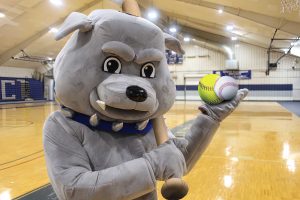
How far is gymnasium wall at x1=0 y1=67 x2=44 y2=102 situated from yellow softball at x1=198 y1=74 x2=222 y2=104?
18.4 meters

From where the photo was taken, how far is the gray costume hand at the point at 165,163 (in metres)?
0.97

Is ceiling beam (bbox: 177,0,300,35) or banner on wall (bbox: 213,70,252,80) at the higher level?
ceiling beam (bbox: 177,0,300,35)

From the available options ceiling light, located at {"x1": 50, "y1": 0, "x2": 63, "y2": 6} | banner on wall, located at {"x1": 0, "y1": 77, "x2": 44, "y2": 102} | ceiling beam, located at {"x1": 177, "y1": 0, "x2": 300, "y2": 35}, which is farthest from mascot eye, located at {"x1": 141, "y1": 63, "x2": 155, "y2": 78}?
banner on wall, located at {"x1": 0, "y1": 77, "x2": 44, "y2": 102}

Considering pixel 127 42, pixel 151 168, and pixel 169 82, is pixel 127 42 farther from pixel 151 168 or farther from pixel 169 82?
pixel 151 168

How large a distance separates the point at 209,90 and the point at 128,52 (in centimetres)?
51

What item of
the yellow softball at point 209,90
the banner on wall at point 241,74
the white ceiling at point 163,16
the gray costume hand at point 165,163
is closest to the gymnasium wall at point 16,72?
the white ceiling at point 163,16

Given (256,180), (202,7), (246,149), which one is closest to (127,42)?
(256,180)

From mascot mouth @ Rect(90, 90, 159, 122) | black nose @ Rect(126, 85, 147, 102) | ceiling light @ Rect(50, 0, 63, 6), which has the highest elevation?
ceiling light @ Rect(50, 0, 63, 6)

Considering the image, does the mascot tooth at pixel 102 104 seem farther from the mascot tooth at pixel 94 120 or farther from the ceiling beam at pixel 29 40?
the ceiling beam at pixel 29 40

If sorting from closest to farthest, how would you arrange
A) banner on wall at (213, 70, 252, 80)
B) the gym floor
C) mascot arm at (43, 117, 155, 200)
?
1. mascot arm at (43, 117, 155, 200)
2. the gym floor
3. banner on wall at (213, 70, 252, 80)

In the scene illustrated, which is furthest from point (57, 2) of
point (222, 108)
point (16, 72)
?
point (222, 108)

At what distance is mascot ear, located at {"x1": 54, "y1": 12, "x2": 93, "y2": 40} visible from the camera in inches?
41.3

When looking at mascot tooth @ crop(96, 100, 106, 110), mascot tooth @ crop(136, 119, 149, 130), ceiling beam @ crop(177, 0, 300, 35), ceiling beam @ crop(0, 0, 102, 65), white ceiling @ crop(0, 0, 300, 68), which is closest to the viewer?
mascot tooth @ crop(96, 100, 106, 110)

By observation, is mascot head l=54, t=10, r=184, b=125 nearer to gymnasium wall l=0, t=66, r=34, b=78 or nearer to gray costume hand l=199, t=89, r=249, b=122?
gray costume hand l=199, t=89, r=249, b=122
